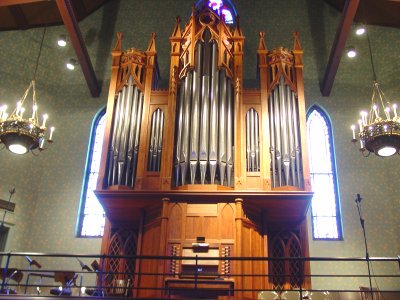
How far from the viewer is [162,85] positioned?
1384 cm

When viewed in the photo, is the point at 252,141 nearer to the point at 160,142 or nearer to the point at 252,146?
the point at 252,146

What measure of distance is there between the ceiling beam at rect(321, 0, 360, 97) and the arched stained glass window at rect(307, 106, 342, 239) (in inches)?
28.9

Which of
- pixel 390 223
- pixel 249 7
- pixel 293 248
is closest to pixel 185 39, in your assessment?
pixel 249 7

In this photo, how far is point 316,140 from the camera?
1333cm

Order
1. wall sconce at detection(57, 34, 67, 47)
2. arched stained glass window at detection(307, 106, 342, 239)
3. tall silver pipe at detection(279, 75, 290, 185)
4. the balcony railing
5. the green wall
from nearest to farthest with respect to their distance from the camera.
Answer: the balcony railing < tall silver pipe at detection(279, 75, 290, 185) < the green wall < arched stained glass window at detection(307, 106, 342, 239) < wall sconce at detection(57, 34, 67, 47)

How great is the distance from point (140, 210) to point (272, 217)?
2972mm

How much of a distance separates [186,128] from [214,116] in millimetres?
704

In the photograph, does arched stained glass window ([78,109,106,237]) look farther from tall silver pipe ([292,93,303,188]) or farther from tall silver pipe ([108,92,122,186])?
tall silver pipe ([292,93,303,188])

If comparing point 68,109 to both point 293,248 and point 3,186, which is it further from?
point 293,248

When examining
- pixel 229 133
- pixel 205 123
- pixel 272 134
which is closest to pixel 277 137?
pixel 272 134

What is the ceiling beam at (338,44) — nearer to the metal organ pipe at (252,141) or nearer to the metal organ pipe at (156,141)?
the metal organ pipe at (252,141)

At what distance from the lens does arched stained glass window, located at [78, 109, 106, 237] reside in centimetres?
1270

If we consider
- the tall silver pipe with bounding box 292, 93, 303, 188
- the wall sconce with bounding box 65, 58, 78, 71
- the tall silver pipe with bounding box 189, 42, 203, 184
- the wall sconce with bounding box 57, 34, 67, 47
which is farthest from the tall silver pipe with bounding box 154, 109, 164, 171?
the wall sconce with bounding box 57, 34, 67, 47

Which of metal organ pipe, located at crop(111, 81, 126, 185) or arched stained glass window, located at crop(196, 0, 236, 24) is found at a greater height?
arched stained glass window, located at crop(196, 0, 236, 24)
